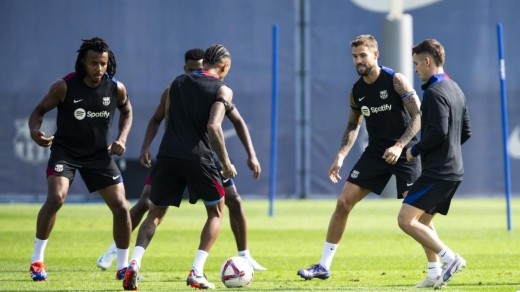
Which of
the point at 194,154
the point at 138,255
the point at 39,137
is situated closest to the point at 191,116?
the point at 194,154

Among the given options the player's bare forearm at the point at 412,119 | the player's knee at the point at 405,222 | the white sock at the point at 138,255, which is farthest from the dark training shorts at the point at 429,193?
the white sock at the point at 138,255

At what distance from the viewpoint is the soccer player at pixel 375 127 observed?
33.2ft

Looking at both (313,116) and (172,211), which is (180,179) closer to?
(172,211)

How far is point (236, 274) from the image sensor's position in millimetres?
9539

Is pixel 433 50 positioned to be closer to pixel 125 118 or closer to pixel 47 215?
pixel 125 118

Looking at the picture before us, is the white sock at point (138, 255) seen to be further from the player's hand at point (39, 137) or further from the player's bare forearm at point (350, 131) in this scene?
the player's bare forearm at point (350, 131)

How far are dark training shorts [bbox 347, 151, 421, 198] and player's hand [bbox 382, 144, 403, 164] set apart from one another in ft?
2.17

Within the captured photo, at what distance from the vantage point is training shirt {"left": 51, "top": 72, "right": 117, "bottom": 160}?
10273 mm

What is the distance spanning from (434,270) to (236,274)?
1691mm

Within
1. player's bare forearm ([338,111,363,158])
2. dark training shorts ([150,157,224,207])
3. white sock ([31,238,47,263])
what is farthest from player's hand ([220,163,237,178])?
white sock ([31,238,47,263])

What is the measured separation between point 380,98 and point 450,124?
Result: 3.57 ft

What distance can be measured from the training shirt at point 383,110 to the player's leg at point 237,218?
166cm

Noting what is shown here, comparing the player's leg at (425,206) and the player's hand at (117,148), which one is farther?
the player's hand at (117,148)

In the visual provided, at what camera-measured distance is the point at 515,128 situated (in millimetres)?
24969
